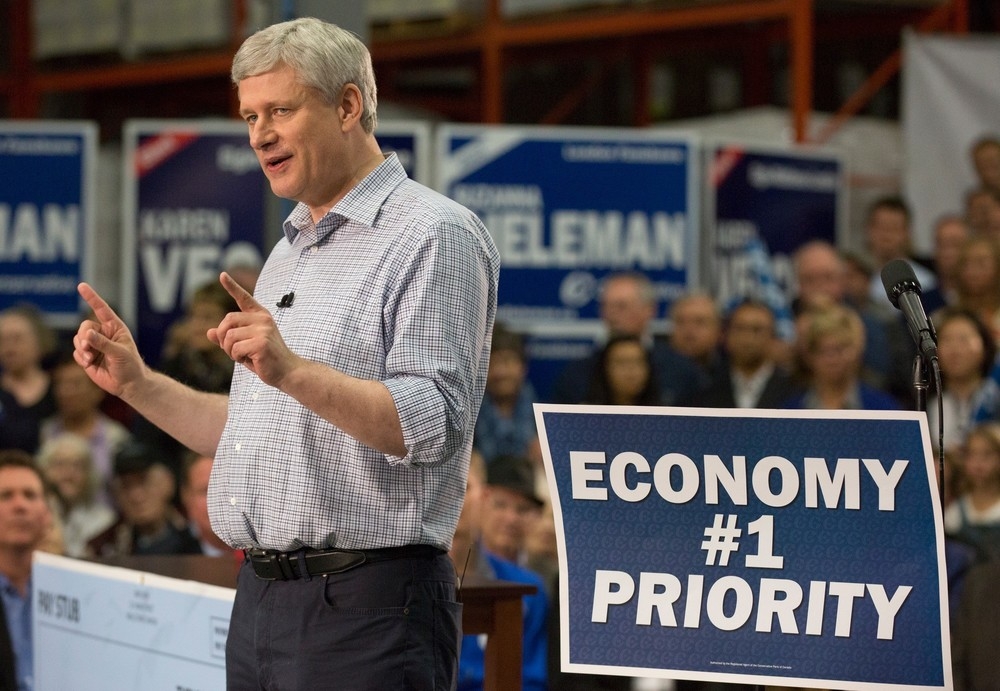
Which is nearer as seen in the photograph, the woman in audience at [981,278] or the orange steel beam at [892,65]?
the woman in audience at [981,278]

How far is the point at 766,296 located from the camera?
825 centimetres

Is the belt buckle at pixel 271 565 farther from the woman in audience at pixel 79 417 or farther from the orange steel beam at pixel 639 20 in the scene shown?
the orange steel beam at pixel 639 20

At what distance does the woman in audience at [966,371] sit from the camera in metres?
6.50

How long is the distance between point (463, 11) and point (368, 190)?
752 centimetres

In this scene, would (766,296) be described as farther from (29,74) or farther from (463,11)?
(29,74)

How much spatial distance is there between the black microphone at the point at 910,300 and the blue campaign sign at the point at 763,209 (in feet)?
16.2

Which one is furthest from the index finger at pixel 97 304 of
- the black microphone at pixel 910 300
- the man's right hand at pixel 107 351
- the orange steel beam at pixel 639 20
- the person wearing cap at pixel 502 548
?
the orange steel beam at pixel 639 20

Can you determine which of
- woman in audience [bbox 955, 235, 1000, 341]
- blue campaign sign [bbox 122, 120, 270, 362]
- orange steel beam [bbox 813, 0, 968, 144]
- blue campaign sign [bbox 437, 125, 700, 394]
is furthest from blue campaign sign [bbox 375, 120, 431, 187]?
orange steel beam [bbox 813, 0, 968, 144]

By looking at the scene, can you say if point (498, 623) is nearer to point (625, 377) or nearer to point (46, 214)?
point (625, 377)

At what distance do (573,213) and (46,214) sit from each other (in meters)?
2.59

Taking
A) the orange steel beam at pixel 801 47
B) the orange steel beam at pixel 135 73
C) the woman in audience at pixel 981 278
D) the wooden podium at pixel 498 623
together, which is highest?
the orange steel beam at pixel 135 73

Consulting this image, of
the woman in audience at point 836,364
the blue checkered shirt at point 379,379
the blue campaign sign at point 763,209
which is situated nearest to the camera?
→ the blue checkered shirt at point 379,379

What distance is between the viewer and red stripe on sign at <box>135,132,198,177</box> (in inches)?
311

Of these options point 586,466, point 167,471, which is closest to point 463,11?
point 167,471
